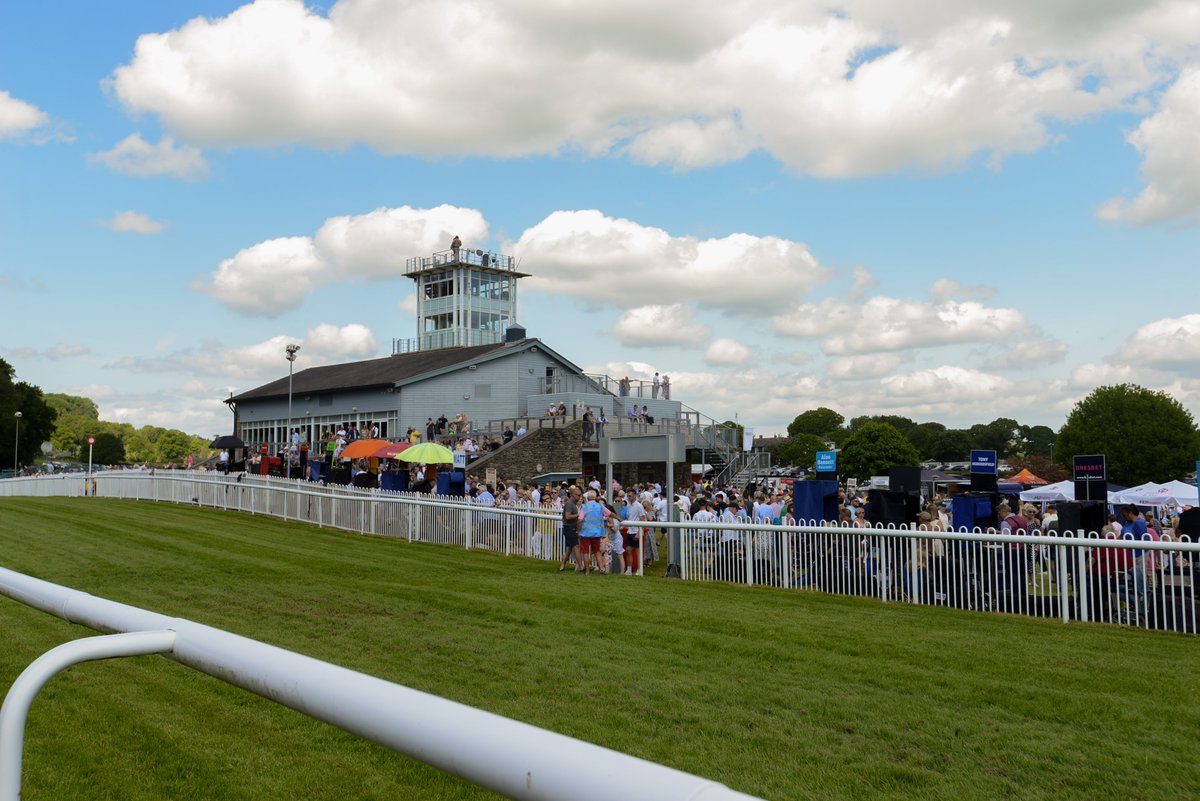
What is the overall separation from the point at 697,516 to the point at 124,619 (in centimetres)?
1640

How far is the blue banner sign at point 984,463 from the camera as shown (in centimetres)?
1791

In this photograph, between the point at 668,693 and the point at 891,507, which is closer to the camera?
the point at 668,693

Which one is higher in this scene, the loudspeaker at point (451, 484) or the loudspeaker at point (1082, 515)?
the loudspeaker at point (451, 484)

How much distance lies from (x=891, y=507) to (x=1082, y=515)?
2615 millimetres

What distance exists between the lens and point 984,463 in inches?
714

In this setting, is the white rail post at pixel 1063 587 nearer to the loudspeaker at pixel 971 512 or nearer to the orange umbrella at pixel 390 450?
the loudspeaker at pixel 971 512

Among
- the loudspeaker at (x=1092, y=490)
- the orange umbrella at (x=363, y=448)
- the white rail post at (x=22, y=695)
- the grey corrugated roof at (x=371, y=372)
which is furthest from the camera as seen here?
the grey corrugated roof at (x=371, y=372)

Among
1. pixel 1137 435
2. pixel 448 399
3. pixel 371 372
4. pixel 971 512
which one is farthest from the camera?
pixel 1137 435

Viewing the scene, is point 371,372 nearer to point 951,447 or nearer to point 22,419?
point 22,419

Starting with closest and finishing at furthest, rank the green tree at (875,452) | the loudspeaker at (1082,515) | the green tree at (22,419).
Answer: the loudspeaker at (1082,515) → the green tree at (22,419) → the green tree at (875,452)

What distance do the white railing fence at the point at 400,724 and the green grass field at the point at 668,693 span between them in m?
3.29

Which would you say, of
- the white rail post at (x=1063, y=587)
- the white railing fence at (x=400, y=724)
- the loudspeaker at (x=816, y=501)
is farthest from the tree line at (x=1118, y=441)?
the white railing fence at (x=400, y=724)

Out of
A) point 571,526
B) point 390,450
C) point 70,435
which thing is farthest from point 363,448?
point 70,435

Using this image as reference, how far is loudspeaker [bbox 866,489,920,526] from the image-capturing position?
49.2 feet
